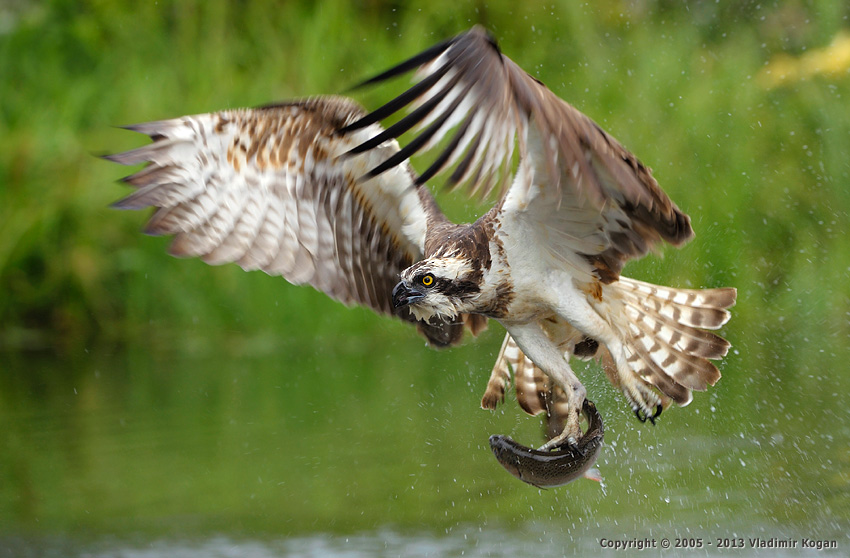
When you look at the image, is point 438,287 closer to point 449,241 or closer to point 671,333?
point 449,241

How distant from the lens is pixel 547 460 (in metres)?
4.35

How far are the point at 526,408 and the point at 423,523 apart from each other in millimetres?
757

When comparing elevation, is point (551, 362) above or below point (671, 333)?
above

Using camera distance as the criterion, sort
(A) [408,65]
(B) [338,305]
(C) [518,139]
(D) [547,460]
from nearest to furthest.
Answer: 1. (A) [408,65]
2. (C) [518,139]
3. (D) [547,460]
4. (B) [338,305]

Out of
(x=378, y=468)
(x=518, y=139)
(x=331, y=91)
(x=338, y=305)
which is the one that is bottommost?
(x=378, y=468)

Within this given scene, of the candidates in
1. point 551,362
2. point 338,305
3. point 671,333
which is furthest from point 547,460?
point 338,305

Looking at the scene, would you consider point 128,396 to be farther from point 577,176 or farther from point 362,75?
point 577,176

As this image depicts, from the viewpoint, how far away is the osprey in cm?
444

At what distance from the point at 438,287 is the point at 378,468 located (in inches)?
78.6

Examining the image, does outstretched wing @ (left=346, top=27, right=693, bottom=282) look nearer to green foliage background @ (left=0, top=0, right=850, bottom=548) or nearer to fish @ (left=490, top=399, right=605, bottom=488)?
fish @ (left=490, top=399, right=605, bottom=488)

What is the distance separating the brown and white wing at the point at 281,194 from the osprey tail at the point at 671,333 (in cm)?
97

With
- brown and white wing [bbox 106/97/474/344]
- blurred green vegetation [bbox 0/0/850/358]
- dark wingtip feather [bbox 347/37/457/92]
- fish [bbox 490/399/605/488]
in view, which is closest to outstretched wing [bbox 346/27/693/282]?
dark wingtip feather [bbox 347/37/457/92]

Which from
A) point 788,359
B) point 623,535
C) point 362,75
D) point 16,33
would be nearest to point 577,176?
point 623,535

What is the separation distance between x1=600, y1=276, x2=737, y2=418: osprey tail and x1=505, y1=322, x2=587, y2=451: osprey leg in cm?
25
